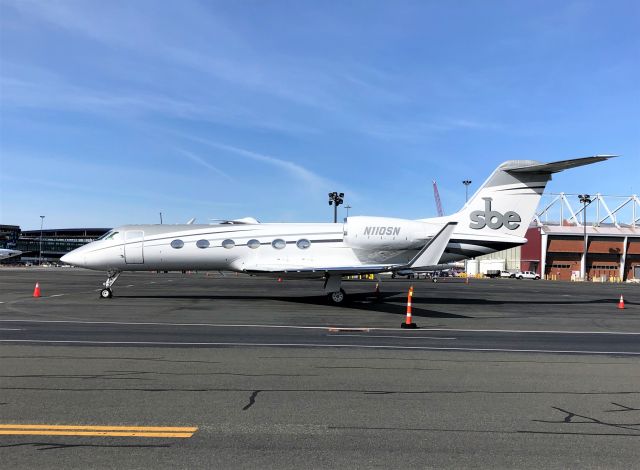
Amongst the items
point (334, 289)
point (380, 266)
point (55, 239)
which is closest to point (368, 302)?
point (334, 289)

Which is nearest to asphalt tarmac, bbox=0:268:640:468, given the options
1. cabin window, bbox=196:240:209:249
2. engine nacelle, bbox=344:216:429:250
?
engine nacelle, bbox=344:216:429:250

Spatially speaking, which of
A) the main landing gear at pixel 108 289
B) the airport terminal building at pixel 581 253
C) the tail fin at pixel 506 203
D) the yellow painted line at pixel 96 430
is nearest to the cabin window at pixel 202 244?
the main landing gear at pixel 108 289

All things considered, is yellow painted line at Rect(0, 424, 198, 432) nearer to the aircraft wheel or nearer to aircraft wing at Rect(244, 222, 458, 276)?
→ aircraft wing at Rect(244, 222, 458, 276)

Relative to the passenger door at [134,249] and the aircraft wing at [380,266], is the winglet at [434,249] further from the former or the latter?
the passenger door at [134,249]

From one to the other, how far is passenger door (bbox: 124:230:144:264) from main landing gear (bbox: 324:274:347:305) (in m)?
8.06

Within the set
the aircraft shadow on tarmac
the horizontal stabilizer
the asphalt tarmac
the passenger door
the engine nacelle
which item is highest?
the horizontal stabilizer

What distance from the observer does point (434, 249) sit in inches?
701

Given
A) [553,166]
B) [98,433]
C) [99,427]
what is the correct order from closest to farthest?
[98,433]
[99,427]
[553,166]

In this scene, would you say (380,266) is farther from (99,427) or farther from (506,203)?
(99,427)

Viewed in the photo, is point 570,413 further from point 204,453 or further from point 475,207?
point 475,207

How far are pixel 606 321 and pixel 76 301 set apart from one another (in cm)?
1943

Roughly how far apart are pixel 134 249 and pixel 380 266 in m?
10.6

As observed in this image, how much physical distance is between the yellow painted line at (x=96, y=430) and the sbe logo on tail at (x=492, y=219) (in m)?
19.0

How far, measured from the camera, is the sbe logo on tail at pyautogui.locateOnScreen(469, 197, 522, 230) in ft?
72.6
